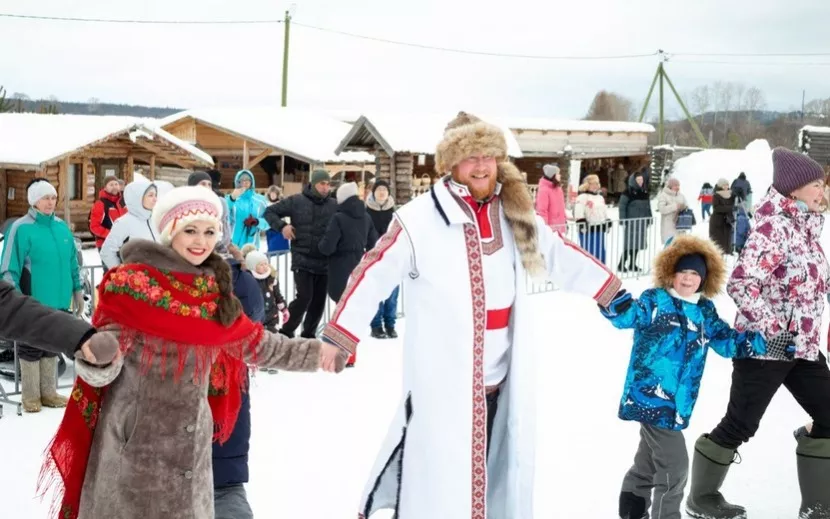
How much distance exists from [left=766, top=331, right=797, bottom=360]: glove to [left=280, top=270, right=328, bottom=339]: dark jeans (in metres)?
5.28

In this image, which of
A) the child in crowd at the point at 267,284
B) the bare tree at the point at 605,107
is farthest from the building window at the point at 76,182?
the bare tree at the point at 605,107

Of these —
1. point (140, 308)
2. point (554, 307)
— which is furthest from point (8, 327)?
point (554, 307)

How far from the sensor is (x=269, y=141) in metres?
27.3

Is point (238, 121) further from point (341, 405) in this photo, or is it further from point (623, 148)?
point (341, 405)

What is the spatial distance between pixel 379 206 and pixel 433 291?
634cm

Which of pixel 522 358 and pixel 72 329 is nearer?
pixel 72 329

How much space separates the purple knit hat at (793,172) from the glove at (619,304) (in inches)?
44.5

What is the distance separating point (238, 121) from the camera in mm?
29062

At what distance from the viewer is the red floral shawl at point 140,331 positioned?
3.39 metres

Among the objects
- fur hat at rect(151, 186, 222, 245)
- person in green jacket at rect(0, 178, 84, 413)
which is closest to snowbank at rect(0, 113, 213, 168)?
person in green jacket at rect(0, 178, 84, 413)

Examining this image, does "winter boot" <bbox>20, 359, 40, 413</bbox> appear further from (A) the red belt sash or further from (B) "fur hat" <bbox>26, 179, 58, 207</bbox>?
(A) the red belt sash

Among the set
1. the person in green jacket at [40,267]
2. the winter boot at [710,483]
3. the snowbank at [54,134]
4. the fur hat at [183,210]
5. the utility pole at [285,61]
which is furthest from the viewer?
the utility pole at [285,61]

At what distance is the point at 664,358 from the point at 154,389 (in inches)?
97.2

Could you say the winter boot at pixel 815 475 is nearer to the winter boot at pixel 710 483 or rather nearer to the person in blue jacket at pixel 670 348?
the winter boot at pixel 710 483
